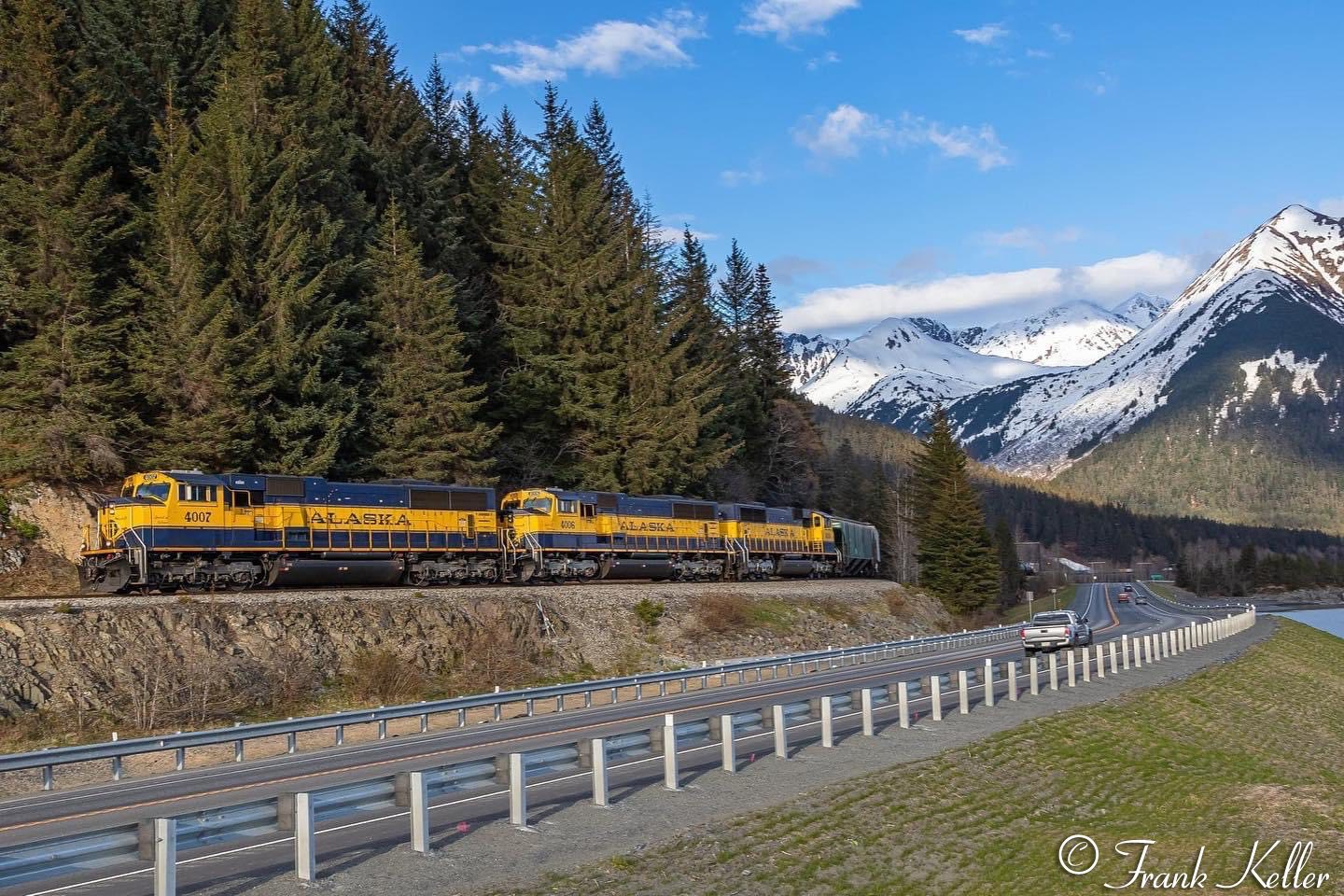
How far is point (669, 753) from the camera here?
47.8 feet

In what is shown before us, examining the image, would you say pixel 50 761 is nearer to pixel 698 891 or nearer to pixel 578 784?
pixel 578 784

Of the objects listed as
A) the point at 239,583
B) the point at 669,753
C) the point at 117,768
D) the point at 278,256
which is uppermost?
the point at 278,256

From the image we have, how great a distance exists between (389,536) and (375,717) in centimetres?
1486

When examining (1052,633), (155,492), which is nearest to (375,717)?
(155,492)

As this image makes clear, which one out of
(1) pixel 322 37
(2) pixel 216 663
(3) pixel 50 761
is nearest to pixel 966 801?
(3) pixel 50 761

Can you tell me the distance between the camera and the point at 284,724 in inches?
785

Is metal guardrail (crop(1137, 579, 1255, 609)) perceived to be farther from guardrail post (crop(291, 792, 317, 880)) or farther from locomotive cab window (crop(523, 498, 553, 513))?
guardrail post (crop(291, 792, 317, 880))

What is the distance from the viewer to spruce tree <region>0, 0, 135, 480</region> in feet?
Answer: 116

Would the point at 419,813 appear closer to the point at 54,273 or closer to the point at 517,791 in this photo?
the point at 517,791

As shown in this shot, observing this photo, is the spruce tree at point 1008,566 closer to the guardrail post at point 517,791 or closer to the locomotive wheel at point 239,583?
the locomotive wheel at point 239,583

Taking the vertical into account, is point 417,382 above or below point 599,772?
above

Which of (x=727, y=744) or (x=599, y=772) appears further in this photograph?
(x=727, y=744)

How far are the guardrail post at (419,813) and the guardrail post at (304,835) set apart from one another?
1.18 m

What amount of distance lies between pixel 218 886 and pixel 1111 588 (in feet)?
514
